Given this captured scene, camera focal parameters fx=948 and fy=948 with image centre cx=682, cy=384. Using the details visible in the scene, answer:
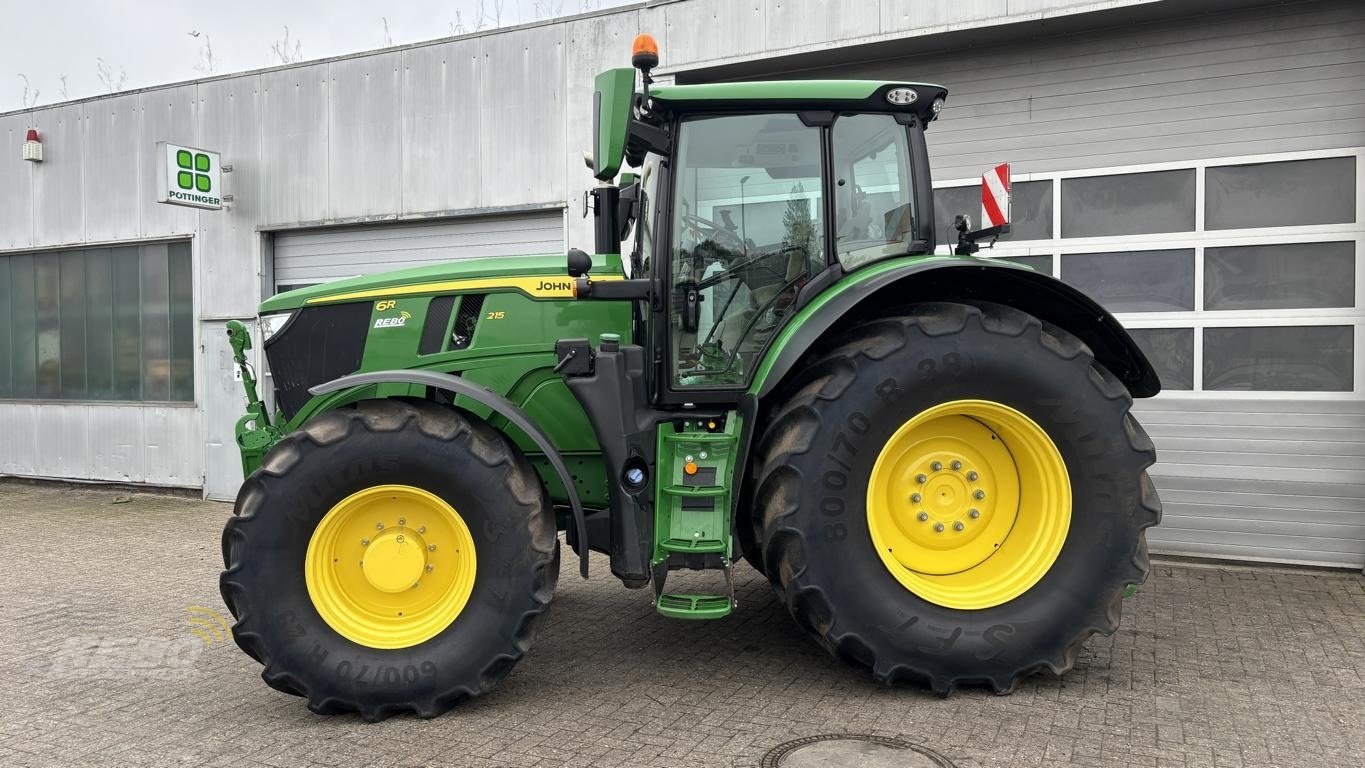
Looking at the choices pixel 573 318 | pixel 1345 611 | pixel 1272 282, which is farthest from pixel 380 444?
pixel 1272 282

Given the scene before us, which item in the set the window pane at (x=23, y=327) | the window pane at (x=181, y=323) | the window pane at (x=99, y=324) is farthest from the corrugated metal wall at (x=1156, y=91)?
the window pane at (x=23, y=327)

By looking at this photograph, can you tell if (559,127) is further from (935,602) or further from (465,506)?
(935,602)

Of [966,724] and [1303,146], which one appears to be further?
[1303,146]

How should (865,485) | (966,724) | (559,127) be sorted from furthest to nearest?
(559,127)
(865,485)
(966,724)

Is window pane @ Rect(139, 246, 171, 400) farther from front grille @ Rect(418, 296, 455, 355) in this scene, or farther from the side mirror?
the side mirror

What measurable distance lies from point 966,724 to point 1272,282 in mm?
4525

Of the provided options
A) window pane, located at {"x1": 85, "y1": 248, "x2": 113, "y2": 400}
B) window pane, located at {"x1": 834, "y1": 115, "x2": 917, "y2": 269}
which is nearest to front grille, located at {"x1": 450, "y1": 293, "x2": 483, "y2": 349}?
window pane, located at {"x1": 834, "y1": 115, "x2": 917, "y2": 269}

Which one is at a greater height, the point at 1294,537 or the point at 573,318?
the point at 573,318

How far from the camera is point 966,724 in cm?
356

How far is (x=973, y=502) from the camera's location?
4.07 m

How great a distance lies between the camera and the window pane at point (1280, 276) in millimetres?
6234

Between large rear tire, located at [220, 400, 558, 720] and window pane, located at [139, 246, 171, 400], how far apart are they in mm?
7790

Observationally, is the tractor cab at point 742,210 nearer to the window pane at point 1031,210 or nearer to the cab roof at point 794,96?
the cab roof at point 794,96

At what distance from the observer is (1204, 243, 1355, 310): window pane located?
6234 millimetres
